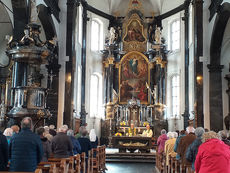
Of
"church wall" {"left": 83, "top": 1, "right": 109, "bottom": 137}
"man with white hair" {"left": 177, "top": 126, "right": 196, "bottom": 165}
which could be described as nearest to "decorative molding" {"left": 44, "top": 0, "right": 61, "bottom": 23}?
"church wall" {"left": 83, "top": 1, "right": 109, "bottom": 137}

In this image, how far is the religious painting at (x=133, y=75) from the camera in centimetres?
2331

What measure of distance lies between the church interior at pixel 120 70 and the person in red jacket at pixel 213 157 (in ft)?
16.9

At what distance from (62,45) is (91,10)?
656 centimetres

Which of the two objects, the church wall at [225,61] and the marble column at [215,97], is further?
the church wall at [225,61]

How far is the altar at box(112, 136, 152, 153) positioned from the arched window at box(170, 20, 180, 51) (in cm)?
856

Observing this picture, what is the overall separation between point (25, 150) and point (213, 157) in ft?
9.18

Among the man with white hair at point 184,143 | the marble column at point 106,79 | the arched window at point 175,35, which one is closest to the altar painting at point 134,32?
→ the arched window at point 175,35

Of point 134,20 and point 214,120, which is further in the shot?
point 134,20

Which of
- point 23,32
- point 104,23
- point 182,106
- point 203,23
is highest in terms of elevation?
point 104,23

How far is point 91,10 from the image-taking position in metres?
22.8

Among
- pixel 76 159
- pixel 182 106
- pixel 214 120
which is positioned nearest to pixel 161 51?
pixel 182 106

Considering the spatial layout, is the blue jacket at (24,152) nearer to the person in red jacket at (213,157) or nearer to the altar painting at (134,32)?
the person in red jacket at (213,157)

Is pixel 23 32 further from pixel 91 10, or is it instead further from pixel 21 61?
pixel 91 10

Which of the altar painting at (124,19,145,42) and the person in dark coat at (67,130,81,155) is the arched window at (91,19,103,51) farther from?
the person in dark coat at (67,130,81,155)
